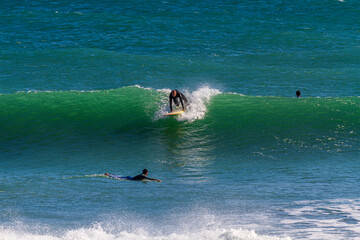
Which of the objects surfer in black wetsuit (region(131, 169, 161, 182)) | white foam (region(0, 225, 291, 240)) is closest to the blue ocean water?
white foam (region(0, 225, 291, 240))

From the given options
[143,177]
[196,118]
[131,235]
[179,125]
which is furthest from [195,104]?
[131,235]

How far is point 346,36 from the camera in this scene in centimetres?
3488

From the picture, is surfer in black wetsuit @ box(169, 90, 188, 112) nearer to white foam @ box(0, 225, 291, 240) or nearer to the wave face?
the wave face

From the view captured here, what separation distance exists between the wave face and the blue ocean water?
8 centimetres

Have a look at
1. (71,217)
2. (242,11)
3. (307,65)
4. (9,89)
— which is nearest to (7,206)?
(71,217)

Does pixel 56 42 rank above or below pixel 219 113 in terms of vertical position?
above

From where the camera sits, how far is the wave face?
55.7 feet

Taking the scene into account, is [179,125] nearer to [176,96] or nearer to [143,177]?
[176,96]

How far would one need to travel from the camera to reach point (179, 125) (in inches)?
728

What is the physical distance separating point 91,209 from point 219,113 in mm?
9290

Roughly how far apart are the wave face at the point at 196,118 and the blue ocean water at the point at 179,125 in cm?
A: 8

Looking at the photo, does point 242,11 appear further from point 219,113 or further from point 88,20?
point 219,113

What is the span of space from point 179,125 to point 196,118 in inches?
37.0

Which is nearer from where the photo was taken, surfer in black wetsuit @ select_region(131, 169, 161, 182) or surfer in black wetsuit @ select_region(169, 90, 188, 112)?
surfer in black wetsuit @ select_region(131, 169, 161, 182)
